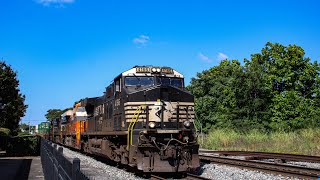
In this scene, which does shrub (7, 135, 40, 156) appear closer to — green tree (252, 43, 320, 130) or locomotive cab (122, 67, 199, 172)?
locomotive cab (122, 67, 199, 172)

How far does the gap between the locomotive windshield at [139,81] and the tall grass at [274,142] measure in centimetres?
1060

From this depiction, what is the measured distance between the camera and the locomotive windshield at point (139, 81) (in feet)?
43.7

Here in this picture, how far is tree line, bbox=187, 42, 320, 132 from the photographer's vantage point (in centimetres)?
4034

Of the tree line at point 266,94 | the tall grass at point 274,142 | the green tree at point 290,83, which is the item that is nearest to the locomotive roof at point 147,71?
the tall grass at point 274,142

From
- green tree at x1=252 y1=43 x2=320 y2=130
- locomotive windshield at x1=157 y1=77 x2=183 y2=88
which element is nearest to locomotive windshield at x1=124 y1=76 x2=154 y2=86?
locomotive windshield at x1=157 y1=77 x2=183 y2=88

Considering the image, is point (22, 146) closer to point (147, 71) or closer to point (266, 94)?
point (147, 71)

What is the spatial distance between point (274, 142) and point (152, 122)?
48.6 ft

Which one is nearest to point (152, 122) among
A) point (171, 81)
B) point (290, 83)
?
point (171, 81)

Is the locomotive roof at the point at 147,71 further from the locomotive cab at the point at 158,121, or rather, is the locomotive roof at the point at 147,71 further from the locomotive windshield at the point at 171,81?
the locomotive windshield at the point at 171,81

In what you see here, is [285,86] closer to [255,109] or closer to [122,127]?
[255,109]

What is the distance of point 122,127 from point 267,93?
3411 cm

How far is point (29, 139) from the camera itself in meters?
24.5

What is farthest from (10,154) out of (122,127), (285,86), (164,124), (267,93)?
(285,86)

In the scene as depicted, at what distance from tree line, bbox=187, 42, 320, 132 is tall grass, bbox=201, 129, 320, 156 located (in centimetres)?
765
